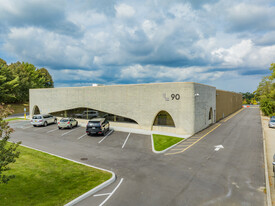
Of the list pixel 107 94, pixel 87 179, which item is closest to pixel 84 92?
pixel 107 94

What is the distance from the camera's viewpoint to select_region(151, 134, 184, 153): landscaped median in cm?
1614

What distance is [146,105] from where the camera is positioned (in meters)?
23.6

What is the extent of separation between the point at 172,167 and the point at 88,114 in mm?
20320

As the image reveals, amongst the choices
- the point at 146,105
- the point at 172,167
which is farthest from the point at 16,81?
the point at 172,167

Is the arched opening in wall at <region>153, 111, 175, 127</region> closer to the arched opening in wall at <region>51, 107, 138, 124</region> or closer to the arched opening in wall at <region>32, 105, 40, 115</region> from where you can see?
the arched opening in wall at <region>51, 107, 138, 124</region>

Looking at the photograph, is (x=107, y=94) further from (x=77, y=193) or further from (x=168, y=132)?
(x=77, y=193)

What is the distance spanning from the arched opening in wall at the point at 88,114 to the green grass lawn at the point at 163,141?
597 centimetres

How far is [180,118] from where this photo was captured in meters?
21.4

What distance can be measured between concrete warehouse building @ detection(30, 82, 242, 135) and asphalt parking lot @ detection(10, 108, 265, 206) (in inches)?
133

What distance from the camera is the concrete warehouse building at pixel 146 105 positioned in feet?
69.7

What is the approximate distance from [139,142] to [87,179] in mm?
9083

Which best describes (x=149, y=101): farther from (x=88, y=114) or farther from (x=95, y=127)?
(x=88, y=114)

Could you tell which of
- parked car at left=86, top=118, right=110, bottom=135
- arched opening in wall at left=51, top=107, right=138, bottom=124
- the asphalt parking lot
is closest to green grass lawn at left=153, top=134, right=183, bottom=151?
the asphalt parking lot

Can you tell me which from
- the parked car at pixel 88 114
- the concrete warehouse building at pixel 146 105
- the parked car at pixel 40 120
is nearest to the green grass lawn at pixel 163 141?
the concrete warehouse building at pixel 146 105
